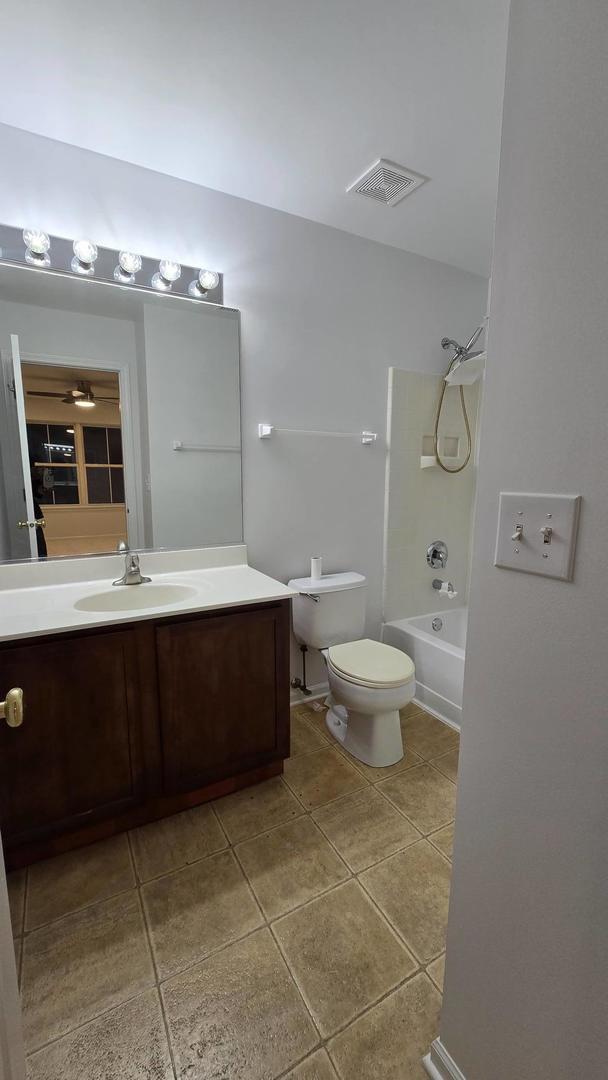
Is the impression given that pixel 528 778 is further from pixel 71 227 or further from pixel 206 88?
pixel 71 227

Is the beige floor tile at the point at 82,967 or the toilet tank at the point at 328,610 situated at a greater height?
the toilet tank at the point at 328,610

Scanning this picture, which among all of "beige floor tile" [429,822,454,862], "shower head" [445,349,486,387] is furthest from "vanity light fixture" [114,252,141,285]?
"beige floor tile" [429,822,454,862]

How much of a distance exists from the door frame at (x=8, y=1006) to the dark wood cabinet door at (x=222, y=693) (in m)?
0.83

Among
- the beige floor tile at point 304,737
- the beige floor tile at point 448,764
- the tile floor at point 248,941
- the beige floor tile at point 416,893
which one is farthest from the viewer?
the beige floor tile at point 304,737

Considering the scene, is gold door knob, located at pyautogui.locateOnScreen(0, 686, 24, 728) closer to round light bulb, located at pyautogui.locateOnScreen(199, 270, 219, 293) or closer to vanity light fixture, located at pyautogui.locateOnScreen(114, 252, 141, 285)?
vanity light fixture, located at pyautogui.locateOnScreen(114, 252, 141, 285)

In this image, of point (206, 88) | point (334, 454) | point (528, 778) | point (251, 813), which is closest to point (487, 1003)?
point (528, 778)

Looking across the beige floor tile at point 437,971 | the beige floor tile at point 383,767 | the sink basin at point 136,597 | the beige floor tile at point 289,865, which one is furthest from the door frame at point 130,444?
the beige floor tile at point 437,971

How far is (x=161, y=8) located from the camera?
3.95ft

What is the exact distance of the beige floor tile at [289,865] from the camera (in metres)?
1.39

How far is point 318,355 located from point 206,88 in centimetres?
106

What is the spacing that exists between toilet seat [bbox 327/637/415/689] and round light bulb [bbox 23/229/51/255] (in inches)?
78.2

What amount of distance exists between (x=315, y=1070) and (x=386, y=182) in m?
2.81

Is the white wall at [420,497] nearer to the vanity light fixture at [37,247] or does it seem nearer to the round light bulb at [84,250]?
the round light bulb at [84,250]

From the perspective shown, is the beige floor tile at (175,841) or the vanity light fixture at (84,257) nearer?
the beige floor tile at (175,841)
